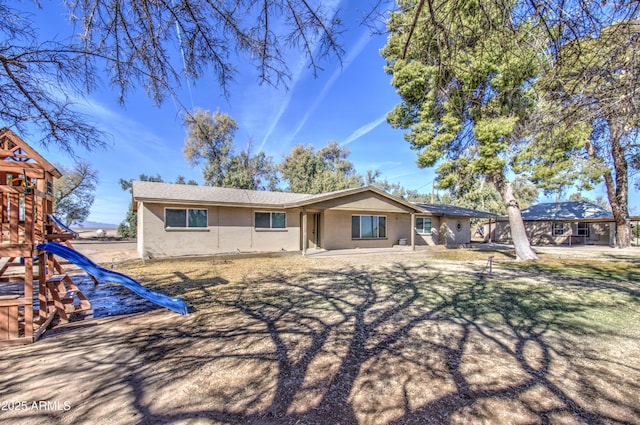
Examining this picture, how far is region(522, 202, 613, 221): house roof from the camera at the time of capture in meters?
21.9

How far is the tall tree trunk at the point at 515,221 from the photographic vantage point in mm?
12969

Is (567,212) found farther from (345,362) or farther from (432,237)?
(345,362)

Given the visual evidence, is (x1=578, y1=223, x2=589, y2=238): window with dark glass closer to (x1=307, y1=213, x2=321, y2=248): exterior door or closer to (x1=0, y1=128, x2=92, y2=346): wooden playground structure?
(x1=307, y1=213, x2=321, y2=248): exterior door

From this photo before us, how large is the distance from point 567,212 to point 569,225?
3.61ft

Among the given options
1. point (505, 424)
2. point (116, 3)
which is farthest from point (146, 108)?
point (505, 424)

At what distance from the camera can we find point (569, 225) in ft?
77.5

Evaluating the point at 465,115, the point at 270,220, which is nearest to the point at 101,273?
the point at 270,220

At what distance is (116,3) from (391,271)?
363 inches

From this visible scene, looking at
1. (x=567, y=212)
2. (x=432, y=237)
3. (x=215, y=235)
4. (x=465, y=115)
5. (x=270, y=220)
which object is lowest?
(x=432, y=237)

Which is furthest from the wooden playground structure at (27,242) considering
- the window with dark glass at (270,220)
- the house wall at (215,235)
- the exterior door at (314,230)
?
the exterior door at (314,230)

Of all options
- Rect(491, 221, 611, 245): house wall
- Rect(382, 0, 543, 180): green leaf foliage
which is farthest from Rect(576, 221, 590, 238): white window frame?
Rect(382, 0, 543, 180): green leaf foliage

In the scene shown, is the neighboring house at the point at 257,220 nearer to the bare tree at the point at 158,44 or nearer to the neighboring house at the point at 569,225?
the bare tree at the point at 158,44

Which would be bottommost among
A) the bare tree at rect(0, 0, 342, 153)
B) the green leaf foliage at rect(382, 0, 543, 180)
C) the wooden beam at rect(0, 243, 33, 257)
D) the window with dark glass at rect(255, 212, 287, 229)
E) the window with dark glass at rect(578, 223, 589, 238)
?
the window with dark glass at rect(578, 223, 589, 238)

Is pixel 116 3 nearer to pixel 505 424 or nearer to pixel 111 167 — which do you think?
pixel 111 167
